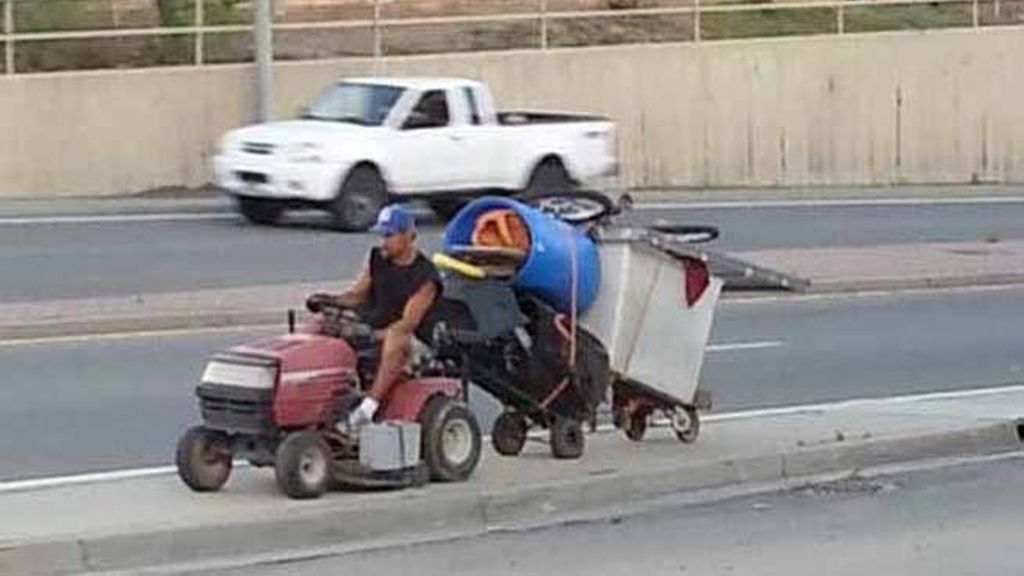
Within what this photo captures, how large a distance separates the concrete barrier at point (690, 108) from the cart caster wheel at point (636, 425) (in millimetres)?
21733

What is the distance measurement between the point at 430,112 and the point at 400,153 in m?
1.00

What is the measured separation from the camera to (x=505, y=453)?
46.6 feet

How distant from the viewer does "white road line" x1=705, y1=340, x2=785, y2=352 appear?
2081 cm

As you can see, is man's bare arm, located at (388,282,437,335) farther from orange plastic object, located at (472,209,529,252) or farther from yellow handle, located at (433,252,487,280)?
orange plastic object, located at (472,209,529,252)

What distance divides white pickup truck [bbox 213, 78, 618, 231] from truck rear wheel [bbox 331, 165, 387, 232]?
1cm

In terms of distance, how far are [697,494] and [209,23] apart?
84.4ft

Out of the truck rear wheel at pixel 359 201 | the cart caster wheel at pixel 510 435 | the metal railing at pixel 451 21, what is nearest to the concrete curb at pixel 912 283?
the truck rear wheel at pixel 359 201

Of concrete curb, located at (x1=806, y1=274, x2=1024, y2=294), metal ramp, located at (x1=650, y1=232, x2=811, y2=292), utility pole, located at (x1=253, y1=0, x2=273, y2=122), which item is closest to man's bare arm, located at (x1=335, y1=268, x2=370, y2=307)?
metal ramp, located at (x1=650, y1=232, x2=811, y2=292)

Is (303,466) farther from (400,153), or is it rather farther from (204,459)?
(400,153)

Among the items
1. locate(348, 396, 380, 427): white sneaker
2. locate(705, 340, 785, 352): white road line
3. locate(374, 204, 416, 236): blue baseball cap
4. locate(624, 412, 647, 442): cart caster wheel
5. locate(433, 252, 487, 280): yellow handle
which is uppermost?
locate(374, 204, 416, 236): blue baseball cap

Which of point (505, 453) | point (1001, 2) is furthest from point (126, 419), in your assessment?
point (1001, 2)

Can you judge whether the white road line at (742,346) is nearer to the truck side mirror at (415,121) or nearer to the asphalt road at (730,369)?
the asphalt road at (730,369)

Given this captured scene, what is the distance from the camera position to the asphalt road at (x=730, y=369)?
604 inches

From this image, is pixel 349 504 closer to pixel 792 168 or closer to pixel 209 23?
pixel 209 23
